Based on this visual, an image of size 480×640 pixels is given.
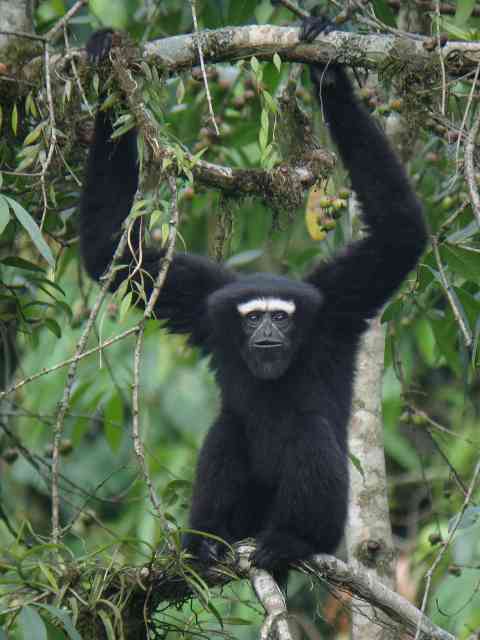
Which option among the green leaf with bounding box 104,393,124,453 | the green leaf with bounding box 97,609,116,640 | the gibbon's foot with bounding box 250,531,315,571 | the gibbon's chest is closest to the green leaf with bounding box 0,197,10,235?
the green leaf with bounding box 97,609,116,640

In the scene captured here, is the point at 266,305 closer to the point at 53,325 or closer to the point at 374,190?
the point at 374,190

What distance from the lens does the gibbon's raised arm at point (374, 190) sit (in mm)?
5543

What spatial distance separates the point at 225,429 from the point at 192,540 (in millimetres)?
660

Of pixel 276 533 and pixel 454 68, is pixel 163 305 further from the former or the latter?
pixel 454 68

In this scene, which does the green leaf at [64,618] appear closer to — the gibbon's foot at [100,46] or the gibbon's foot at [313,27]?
the gibbon's foot at [100,46]

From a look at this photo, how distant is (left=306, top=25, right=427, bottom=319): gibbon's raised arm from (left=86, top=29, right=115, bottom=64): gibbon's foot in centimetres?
111

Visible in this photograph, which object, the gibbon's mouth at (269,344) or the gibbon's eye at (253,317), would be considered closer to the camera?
the gibbon's mouth at (269,344)

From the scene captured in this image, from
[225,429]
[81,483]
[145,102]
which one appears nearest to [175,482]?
[225,429]

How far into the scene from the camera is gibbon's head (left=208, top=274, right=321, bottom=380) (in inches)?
225

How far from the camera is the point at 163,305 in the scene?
235 inches

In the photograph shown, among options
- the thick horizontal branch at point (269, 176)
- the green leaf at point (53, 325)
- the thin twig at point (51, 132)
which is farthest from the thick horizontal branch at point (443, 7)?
the green leaf at point (53, 325)

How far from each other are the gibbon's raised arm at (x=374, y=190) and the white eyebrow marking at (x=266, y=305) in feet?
1.39

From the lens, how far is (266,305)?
5.77 metres

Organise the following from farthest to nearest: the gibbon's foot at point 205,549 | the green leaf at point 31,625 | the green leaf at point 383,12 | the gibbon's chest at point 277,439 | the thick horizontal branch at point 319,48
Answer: the green leaf at point 383,12 → the gibbon's chest at point 277,439 → the gibbon's foot at point 205,549 → the thick horizontal branch at point 319,48 → the green leaf at point 31,625
